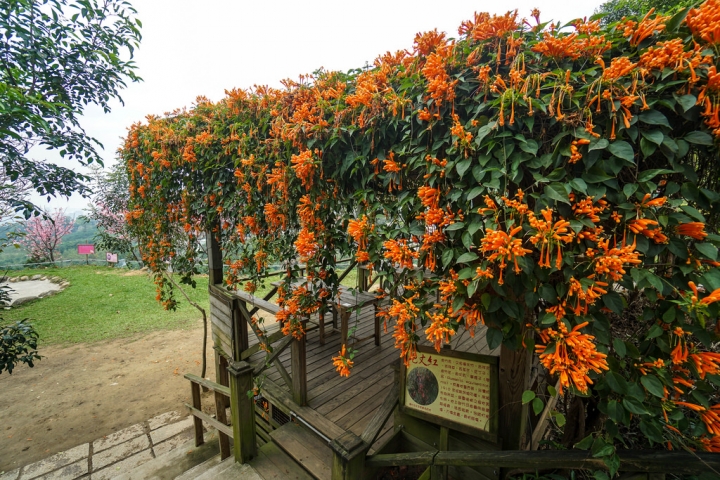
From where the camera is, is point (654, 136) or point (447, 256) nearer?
point (654, 136)

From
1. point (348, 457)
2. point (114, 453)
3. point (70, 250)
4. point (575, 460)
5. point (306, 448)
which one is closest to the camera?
point (575, 460)

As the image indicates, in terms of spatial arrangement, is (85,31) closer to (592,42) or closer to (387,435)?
(592,42)

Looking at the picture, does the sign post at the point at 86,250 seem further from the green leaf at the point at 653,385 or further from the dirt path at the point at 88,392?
the green leaf at the point at 653,385

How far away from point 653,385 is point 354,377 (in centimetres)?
275

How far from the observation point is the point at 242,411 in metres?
2.58

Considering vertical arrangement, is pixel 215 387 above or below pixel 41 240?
below

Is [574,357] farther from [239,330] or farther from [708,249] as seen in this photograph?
[239,330]

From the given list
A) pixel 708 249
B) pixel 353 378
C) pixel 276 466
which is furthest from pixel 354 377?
pixel 708 249

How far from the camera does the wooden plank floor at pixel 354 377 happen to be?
2.77 meters

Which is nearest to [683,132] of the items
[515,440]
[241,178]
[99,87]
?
[515,440]

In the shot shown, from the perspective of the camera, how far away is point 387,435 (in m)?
2.35

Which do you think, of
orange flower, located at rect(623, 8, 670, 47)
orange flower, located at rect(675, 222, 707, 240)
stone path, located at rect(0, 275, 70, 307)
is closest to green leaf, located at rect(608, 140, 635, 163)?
orange flower, located at rect(675, 222, 707, 240)

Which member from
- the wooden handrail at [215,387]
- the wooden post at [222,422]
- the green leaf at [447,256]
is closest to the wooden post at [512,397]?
the green leaf at [447,256]

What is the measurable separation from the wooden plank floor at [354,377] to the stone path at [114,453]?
158 cm
